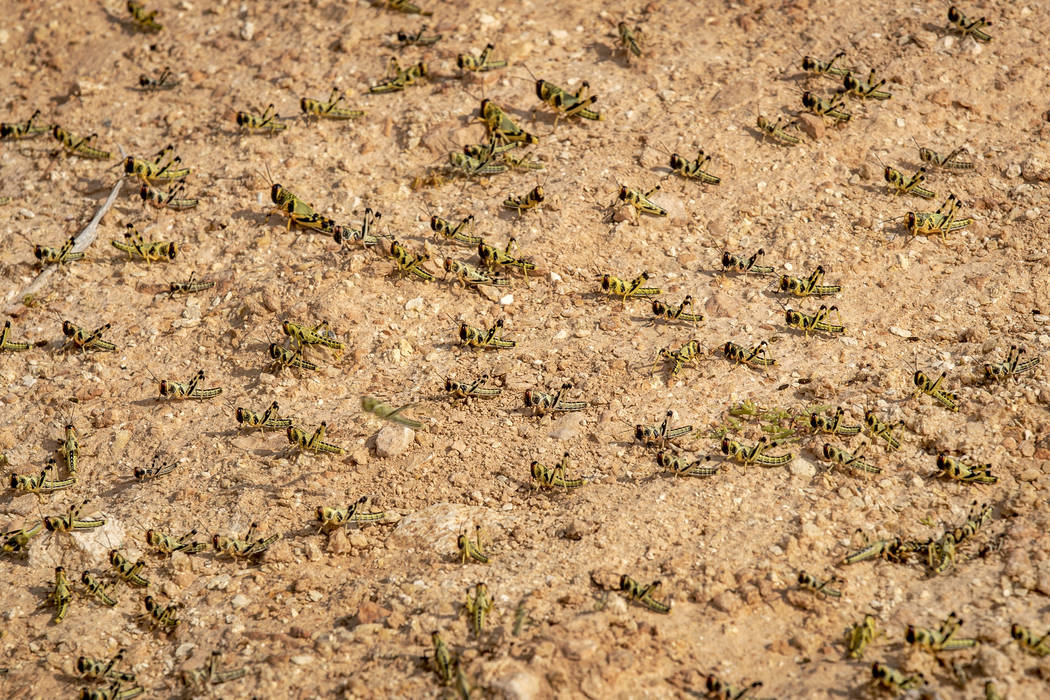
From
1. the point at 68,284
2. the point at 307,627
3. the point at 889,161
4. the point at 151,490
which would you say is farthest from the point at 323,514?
the point at 889,161

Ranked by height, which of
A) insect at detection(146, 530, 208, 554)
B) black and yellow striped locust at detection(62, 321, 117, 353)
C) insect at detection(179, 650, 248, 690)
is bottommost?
insect at detection(146, 530, 208, 554)

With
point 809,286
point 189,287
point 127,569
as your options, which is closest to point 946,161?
point 809,286

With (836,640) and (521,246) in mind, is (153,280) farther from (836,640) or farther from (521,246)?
(836,640)

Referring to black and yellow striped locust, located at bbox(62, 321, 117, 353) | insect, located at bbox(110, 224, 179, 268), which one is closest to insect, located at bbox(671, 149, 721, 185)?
Answer: insect, located at bbox(110, 224, 179, 268)

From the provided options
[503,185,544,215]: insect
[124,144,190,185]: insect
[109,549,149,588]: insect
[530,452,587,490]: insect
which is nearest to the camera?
[109,549,149,588]: insect

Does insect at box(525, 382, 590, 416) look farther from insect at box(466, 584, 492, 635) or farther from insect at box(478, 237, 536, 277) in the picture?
insect at box(466, 584, 492, 635)

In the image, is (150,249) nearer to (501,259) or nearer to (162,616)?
(501,259)
